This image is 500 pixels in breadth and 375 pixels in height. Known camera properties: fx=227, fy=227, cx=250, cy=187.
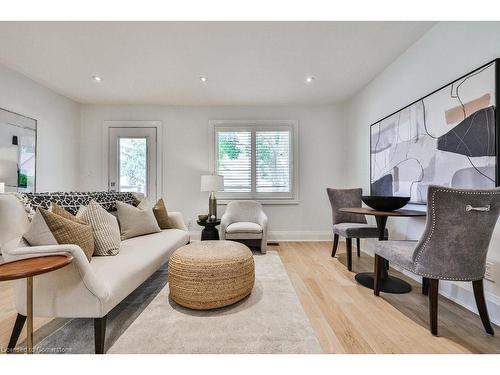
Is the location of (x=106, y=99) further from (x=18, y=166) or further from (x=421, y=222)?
(x=421, y=222)

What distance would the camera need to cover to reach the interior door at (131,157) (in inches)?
163

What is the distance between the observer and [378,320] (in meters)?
1.67

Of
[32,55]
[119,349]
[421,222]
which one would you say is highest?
[32,55]

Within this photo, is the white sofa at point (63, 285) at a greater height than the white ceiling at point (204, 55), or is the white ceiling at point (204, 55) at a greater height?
the white ceiling at point (204, 55)

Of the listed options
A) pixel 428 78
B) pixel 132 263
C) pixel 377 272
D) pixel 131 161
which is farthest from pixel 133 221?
pixel 428 78

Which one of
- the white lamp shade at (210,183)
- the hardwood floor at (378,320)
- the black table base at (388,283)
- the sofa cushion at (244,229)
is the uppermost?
the white lamp shade at (210,183)

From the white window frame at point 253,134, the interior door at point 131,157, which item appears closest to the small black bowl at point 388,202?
the white window frame at point 253,134

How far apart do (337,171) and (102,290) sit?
3.90 meters

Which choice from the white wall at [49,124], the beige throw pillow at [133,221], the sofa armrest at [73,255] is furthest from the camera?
the white wall at [49,124]

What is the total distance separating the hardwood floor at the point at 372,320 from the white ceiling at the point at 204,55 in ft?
8.08

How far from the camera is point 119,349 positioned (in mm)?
1340

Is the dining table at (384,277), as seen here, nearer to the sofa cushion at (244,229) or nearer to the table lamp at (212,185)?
the sofa cushion at (244,229)

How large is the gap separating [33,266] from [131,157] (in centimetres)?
344
